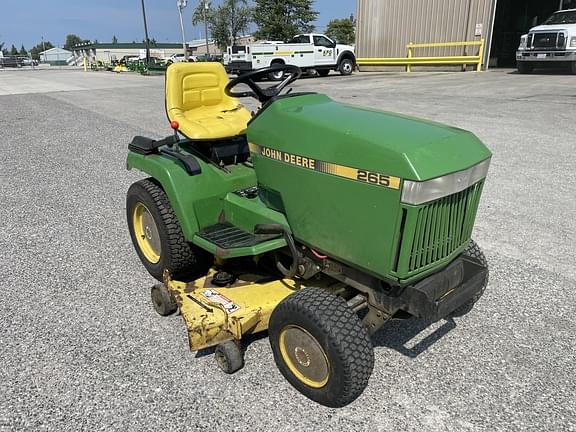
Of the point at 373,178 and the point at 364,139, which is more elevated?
the point at 364,139

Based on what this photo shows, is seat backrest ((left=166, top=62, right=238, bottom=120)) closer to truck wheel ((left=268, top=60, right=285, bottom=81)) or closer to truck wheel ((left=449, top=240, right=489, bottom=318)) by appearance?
truck wheel ((left=268, top=60, right=285, bottom=81))

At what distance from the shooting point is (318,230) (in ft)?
7.11

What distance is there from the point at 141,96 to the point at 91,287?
1298 centimetres

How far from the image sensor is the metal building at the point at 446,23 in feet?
61.3

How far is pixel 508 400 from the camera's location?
7.01ft

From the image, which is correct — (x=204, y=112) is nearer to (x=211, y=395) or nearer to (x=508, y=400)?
(x=211, y=395)

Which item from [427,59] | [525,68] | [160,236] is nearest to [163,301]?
[160,236]

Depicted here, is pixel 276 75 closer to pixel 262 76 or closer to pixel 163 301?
pixel 262 76

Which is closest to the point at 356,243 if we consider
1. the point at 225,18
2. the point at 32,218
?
the point at 32,218

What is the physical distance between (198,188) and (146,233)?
77cm

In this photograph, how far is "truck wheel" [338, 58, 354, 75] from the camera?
20.6 meters

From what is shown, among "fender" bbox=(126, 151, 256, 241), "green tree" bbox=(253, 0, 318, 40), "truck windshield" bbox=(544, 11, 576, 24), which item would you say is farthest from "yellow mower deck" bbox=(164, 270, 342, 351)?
"green tree" bbox=(253, 0, 318, 40)

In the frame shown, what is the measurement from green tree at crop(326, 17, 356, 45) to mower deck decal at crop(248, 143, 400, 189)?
5417cm

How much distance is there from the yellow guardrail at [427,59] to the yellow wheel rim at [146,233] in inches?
729
